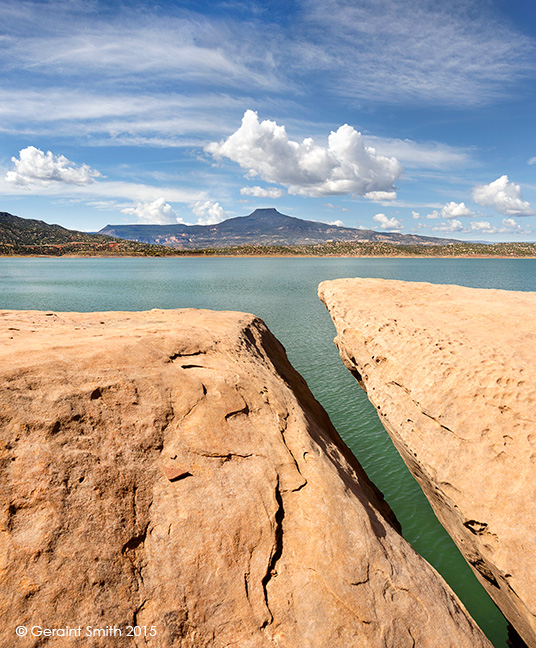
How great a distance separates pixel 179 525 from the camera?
4.30 metres

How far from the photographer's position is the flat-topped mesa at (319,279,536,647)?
6.41m

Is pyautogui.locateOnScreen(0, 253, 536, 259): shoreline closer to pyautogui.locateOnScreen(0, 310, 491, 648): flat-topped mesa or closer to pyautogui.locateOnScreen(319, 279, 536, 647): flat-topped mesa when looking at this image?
pyautogui.locateOnScreen(319, 279, 536, 647): flat-topped mesa

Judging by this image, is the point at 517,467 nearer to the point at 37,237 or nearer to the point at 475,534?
the point at 475,534

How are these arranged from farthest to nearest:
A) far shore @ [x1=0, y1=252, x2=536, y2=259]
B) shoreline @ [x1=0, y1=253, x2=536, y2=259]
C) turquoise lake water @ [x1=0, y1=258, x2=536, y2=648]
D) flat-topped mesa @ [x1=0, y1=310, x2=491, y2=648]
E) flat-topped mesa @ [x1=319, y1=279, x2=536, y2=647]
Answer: far shore @ [x1=0, y1=252, x2=536, y2=259]
shoreline @ [x1=0, y1=253, x2=536, y2=259]
turquoise lake water @ [x1=0, y1=258, x2=536, y2=648]
flat-topped mesa @ [x1=319, y1=279, x2=536, y2=647]
flat-topped mesa @ [x1=0, y1=310, x2=491, y2=648]

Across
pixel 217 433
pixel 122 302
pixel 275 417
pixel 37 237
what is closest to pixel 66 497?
pixel 217 433

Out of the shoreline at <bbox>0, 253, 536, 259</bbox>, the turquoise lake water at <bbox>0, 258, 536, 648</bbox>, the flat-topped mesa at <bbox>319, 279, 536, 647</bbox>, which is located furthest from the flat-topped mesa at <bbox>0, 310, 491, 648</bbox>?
the shoreline at <bbox>0, 253, 536, 259</bbox>

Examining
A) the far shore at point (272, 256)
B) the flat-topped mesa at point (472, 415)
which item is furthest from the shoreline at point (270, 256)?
the flat-topped mesa at point (472, 415)

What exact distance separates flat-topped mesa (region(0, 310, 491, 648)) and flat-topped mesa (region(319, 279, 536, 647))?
6.13ft

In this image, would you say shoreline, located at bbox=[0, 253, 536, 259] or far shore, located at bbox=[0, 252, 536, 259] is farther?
far shore, located at bbox=[0, 252, 536, 259]

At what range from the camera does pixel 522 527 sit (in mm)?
6266

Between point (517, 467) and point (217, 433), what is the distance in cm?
554

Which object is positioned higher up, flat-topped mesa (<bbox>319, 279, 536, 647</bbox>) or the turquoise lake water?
flat-topped mesa (<bbox>319, 279, 536, 647</bbox>)

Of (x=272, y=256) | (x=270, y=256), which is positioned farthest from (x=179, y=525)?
(x=270, y=256)

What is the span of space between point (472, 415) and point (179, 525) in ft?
20.6
